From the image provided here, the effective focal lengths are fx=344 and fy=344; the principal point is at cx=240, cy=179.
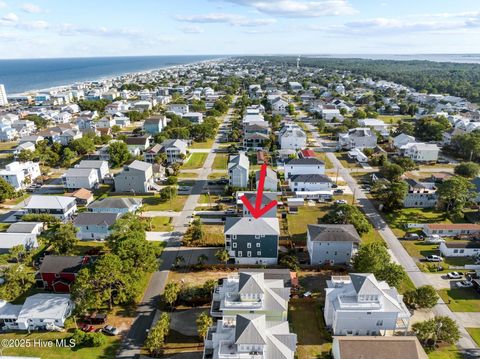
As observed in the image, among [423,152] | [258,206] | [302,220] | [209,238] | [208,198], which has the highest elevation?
[423,152]

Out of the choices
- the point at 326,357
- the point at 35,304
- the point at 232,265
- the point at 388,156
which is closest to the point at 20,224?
the point at 35,304

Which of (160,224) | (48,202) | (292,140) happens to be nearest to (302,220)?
(160,224)

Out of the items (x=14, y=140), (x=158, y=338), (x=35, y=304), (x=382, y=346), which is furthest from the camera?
(x=14, y=140)

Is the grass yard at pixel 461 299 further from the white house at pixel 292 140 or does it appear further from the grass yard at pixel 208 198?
the white house at pixel 292 140

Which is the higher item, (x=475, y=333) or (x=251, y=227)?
(x=251, y=227)

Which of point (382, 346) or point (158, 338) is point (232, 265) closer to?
point (158, 338)

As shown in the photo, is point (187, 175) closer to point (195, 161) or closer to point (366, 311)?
point (195, 161)
